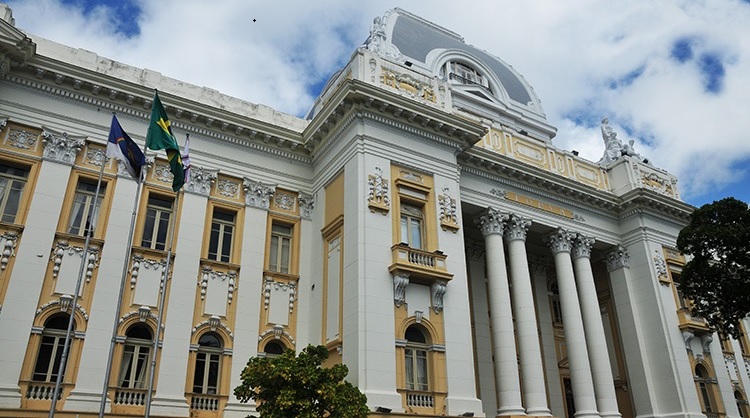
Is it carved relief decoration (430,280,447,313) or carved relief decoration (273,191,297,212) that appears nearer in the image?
carved relief decoration (430,280,447,313)

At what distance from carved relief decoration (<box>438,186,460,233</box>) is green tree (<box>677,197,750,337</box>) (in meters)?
7.98

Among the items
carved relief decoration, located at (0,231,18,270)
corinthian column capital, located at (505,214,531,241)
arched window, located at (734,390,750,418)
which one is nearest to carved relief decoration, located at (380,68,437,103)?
corinthian column capital, located at (505,214,531,241)

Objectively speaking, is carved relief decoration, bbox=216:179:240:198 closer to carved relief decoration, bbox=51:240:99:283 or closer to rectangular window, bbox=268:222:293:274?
rectangular window, bbox=268:222:293:274

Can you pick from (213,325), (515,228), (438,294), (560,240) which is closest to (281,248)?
(213,325)

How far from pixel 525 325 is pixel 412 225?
5.80m

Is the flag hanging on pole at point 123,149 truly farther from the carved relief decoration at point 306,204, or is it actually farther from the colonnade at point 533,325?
the colonnade at point 533,325

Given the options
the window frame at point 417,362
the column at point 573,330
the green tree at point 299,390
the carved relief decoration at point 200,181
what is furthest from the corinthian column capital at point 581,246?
the carved relief decoration at point 200,181

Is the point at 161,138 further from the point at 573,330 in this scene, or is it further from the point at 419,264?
the point at 573,330

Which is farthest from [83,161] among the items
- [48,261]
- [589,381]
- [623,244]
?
[623,244]

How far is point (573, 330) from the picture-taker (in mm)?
22906

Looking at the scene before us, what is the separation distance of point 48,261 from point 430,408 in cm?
1099

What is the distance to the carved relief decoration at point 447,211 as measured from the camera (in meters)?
19.8

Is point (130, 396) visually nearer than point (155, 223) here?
Yes

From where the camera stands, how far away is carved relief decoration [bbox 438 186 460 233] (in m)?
19.8
